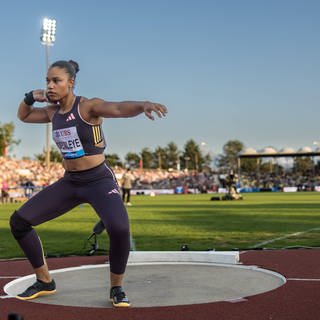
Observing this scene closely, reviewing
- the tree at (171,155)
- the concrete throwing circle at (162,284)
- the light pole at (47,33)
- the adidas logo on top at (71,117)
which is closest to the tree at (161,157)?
the tree at (171,155)

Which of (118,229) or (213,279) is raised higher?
(118,229)

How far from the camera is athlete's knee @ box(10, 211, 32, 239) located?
18.3 ft

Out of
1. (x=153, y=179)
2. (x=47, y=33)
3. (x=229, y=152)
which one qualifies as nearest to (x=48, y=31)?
(x=47, y=33)

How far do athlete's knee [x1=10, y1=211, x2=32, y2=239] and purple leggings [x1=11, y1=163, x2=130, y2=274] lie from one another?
0.02m

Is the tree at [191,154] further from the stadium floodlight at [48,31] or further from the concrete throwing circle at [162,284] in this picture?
the concrete throwing circle at [162,284]

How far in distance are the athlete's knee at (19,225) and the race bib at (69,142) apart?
0.83 meters

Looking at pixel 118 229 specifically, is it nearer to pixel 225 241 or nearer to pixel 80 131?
pixel 80 131

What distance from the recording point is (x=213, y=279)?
21.3 ft

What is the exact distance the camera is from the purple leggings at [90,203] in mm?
5199

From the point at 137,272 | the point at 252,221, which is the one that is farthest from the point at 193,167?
the point at 137,272

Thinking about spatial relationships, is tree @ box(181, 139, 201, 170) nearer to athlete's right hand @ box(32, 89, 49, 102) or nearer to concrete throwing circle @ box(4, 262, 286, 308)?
concrete throwing circle @ box(4, 262, 286, 308)

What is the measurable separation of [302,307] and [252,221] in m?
11.5

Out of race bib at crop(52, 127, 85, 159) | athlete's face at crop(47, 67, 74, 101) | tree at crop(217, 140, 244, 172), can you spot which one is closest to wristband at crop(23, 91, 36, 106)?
athlete's face at crop(47, 67, 74, 101)

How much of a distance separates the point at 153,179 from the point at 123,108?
77.7 m
